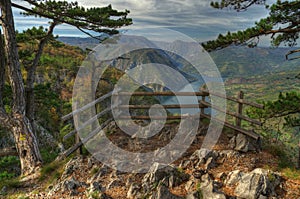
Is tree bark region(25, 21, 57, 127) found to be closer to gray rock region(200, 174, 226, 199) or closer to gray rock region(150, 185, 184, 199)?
gray rock region(150, 185, 184, 199)

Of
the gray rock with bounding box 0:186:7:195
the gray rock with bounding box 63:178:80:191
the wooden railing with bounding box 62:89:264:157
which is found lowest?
the gray rock with bounding box 0:186:7:195

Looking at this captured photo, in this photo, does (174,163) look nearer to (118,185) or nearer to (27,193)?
(118,185)

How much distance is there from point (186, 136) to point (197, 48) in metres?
3.23

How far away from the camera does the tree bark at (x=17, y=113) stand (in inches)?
280

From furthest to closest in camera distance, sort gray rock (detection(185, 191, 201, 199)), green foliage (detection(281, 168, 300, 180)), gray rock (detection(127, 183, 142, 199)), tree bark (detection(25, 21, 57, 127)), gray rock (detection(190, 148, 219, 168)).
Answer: tree bark (detection(25, 21, 57, 127)) < gray rock (detection(190, 148, 219, 168)) < green foliage (detection(281, 168, 300, 180)) < gray rock (detection(127, 183, 142, 199)) < gray rock (detection(185, 191, 201, 199))

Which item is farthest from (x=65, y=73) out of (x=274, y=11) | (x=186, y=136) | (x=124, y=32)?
(x=274, y=11)

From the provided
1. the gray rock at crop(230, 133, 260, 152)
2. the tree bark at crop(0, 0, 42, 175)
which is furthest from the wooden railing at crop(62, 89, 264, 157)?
the tree bark at crop(0, 0, 42, 175)

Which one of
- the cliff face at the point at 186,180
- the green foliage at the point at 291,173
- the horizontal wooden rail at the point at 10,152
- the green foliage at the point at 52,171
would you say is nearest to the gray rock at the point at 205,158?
the cliff face at the point at 186,180

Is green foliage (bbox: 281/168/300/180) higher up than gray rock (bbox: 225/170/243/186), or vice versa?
gray rock (bbox: 225/170/243/186)

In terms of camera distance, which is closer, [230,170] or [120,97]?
[230,170]

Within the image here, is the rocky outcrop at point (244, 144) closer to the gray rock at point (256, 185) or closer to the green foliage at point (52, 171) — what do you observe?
the gray rock at point (256, 185)

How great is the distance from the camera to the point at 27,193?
237 inches

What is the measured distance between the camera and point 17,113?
750 cm

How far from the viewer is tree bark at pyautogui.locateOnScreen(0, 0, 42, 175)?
7.11 m
